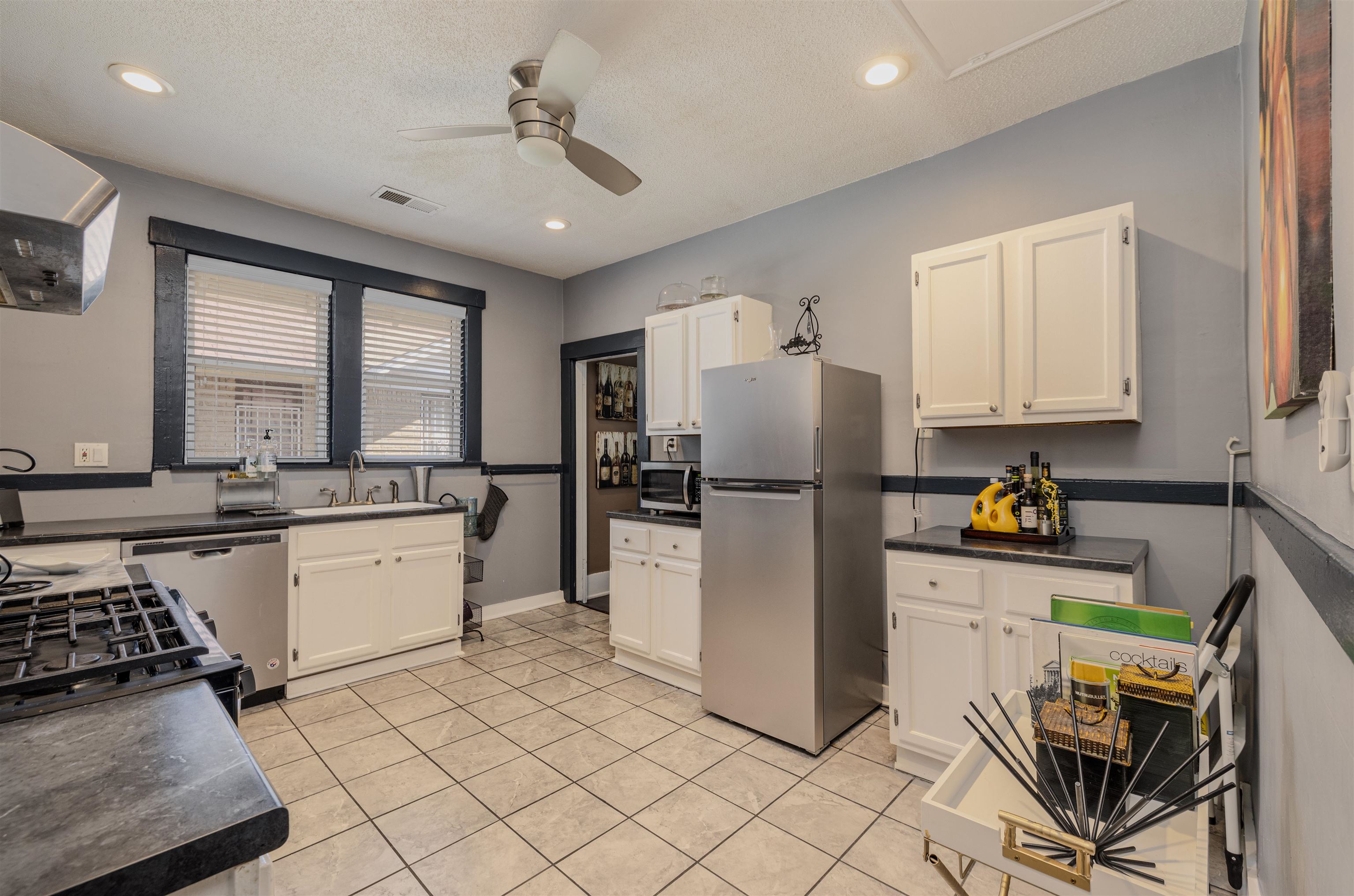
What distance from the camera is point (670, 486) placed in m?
3.55

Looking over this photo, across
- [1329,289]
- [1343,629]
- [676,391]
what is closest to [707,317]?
[676,391]

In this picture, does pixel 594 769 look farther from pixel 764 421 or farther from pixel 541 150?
pixel 541 150

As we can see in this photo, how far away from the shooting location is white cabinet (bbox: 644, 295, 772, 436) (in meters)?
3.41

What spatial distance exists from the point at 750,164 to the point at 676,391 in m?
1.34

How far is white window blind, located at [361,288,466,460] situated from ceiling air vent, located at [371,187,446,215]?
0.75 m

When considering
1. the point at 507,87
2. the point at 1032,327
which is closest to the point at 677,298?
the point at 507,87

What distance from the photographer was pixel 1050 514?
2.37 meters

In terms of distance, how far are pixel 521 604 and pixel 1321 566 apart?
4.71m

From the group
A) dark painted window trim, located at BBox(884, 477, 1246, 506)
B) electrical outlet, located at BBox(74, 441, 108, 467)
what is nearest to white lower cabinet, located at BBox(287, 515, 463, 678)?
electrical outlet, located at BBox(74, 441, 108, 467)

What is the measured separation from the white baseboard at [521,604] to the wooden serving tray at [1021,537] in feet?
11.0

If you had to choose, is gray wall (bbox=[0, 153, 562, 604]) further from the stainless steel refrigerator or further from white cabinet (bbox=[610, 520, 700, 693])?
the stainless steel refrigerator

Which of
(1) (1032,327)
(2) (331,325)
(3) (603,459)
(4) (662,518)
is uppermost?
(2) (331,325)

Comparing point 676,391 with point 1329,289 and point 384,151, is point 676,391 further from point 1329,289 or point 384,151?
point 1329,289

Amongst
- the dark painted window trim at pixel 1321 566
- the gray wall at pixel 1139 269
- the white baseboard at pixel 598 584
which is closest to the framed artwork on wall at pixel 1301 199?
the dark painted window trim at pixel 1321 566
